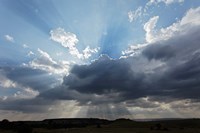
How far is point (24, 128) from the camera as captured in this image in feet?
581

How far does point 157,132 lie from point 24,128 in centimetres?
7613

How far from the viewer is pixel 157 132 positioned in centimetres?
17488
